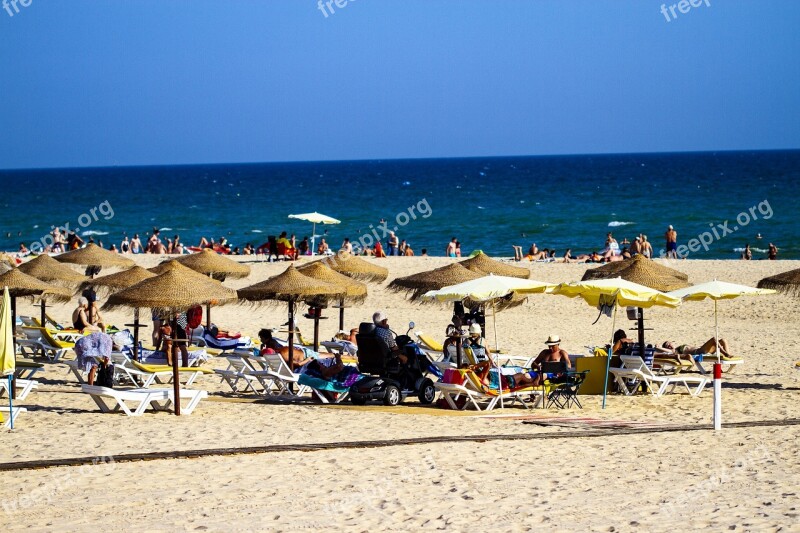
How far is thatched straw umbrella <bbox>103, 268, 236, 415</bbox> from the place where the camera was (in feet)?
39.8

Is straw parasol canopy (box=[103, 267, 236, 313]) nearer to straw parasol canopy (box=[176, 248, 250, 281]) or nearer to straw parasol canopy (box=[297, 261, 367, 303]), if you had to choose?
straw parasol canopy (box=[297, 261, 367, 303])

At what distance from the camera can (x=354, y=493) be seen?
836 cm

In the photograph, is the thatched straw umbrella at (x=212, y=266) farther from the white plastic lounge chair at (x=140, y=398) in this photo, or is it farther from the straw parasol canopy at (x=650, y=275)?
the straw parasol canopy at (x=650, y=275)

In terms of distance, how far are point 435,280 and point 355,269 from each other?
9.50 ft

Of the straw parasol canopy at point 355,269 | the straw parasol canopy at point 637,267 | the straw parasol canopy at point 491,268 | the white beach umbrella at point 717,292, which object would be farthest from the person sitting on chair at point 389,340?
the straw parasol canopy at point 355,269

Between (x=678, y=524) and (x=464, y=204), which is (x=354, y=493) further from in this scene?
(x=464, y=204)

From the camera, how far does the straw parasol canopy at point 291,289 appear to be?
13953 mm

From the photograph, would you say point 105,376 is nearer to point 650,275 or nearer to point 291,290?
A: point 291,290

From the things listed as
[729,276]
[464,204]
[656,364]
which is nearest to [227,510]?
[656,364]

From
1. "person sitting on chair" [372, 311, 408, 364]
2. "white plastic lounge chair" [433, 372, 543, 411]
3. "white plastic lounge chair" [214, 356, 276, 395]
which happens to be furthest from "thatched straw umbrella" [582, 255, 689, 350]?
"white plastic lounge chair" [214, 356, 276, 395]

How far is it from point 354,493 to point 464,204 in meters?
72.8

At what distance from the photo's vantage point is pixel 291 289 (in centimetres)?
1394

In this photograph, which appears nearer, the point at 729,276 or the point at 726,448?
the point at 726,448

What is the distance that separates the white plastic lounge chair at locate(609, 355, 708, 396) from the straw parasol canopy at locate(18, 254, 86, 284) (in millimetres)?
8837
